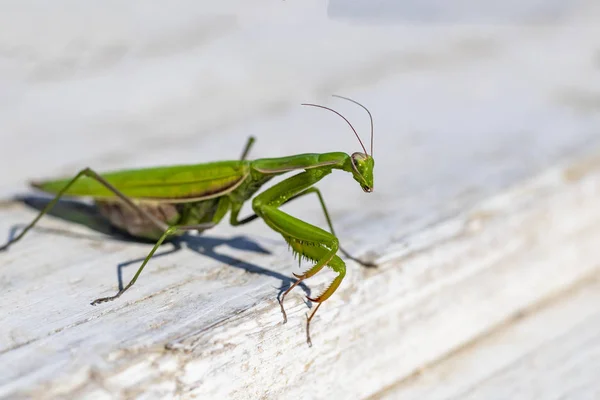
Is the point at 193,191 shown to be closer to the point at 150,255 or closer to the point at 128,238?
the point at 128,238

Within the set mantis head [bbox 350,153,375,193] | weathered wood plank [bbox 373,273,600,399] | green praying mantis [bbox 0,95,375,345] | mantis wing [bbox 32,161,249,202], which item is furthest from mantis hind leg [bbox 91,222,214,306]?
weathered wood plank [bbox 373,273,600,399]

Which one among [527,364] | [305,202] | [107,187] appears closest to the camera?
[527,364]

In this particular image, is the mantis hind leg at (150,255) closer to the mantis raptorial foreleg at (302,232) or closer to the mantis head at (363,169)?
the mantis raptorial foreleg at (302,232)

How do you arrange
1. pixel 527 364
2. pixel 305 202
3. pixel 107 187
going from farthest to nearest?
pixel 305 202 < pixel 107 187 < pixel 527 364

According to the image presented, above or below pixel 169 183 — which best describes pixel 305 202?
below

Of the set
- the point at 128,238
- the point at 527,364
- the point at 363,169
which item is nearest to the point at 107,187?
the point at 128,238

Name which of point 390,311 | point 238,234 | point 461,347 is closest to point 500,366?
point 461,347

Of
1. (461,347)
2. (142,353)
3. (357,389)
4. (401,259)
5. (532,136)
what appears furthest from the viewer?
(532,136)

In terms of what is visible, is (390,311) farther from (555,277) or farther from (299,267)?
(555,277)
